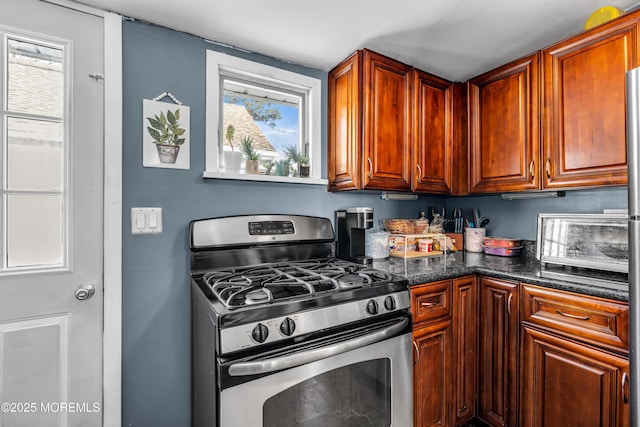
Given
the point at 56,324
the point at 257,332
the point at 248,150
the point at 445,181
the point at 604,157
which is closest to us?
the point at 257,332

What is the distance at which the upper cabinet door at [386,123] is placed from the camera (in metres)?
1.73

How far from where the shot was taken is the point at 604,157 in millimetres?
1469

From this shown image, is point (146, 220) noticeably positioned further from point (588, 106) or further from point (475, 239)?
point (588, 106)

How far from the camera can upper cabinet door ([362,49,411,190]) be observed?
1.73m

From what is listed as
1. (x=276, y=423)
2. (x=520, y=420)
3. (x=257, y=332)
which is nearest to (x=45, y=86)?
(x=257, y=332)

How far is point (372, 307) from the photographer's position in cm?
124

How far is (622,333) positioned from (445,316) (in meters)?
0.67

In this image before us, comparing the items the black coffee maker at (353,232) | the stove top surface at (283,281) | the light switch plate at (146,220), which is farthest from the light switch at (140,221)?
the black coffee maker at (353,232)

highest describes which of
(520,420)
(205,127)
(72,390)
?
(205,127)

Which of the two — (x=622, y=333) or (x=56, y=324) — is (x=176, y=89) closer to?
(x=56, y=324)

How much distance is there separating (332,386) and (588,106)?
1.82m

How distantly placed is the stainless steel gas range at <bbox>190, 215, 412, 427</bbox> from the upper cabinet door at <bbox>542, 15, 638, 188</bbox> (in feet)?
3.69

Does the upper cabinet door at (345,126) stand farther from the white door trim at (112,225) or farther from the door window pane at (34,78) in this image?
the door window pane at (34,78)

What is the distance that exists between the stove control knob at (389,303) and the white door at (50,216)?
128cm
